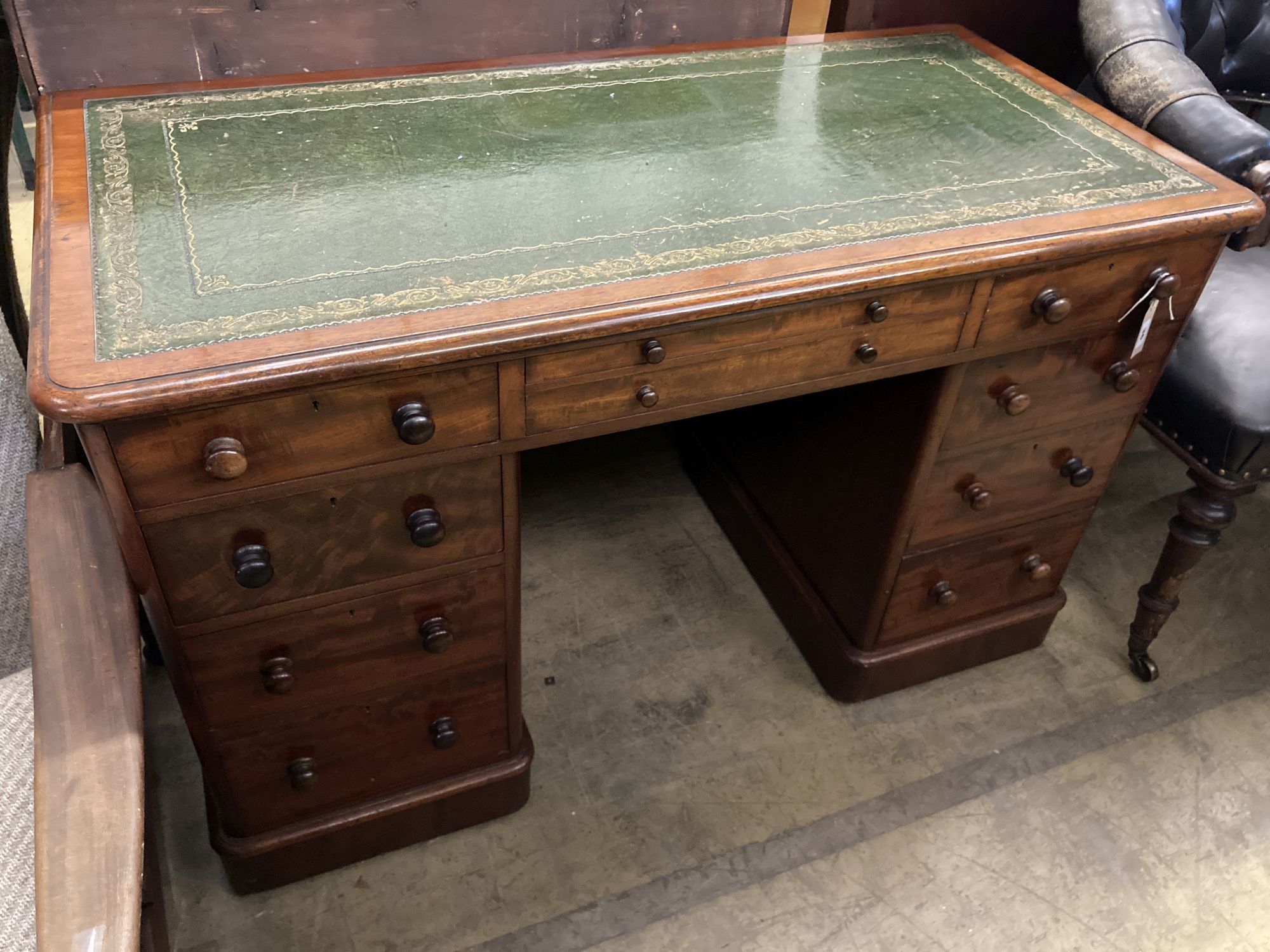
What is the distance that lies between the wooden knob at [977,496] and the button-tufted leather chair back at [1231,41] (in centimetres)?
93

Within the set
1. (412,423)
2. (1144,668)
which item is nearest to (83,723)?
(412,423)

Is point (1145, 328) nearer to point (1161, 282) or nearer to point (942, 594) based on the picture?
point (1161, 282)

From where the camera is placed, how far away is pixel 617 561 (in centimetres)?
197

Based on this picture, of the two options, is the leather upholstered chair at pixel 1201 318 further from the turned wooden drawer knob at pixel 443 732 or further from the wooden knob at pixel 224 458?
the wooden knob at pixel 224 458

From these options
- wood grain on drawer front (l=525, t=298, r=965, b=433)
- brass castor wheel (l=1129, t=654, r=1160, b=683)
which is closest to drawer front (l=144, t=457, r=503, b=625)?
wood grain on drawer front (l=525, t=298, r=965, b=433)

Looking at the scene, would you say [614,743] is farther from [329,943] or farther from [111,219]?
[111,219]

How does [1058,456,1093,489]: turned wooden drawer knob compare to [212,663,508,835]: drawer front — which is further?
[1058,456,1093,489]: turned wooden drawer knob

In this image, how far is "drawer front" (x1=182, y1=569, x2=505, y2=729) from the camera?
1120 millimetres

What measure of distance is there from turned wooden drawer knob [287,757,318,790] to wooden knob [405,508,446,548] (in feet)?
1.28

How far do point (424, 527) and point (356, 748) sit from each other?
412 millimetres

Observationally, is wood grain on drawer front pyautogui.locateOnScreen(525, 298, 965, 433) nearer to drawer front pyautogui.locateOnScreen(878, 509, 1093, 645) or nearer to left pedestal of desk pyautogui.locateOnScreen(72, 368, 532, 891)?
left pedestal of desk pyautogui.locateOnScreen(72, 368, 532, 891)

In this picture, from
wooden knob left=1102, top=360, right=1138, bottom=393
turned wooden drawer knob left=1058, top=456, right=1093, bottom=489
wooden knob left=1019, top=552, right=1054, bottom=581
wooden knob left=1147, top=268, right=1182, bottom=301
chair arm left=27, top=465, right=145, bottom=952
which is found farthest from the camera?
wooden knob left=1019, top=552, right=1054, bottom=581

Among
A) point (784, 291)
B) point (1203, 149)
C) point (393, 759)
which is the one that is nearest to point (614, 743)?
point (393, 759)

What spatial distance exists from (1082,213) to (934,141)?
0.24 metres
